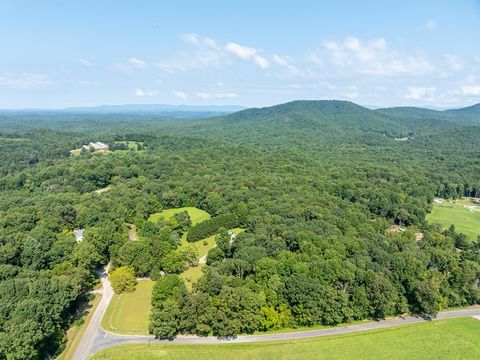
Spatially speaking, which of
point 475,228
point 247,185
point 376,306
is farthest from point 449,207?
point 376,306

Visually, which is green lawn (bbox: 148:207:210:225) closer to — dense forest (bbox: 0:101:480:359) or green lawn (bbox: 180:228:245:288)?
dense forest (bbox: 0:101:480:359)

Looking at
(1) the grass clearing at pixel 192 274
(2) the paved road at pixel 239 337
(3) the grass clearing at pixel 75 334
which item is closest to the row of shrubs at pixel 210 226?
(1) the grass clearing at pixel 192 274

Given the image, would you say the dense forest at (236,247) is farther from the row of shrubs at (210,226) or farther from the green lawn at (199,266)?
the green lawn at (199,266)

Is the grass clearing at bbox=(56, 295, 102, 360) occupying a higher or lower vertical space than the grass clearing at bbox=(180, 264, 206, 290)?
lower

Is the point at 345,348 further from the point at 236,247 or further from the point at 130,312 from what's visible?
the point at 130,312

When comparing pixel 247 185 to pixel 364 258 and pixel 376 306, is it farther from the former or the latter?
pixel 376 306

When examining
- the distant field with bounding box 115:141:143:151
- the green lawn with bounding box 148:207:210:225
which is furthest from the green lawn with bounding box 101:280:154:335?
the distant field with bounding box 115:141:143:151
